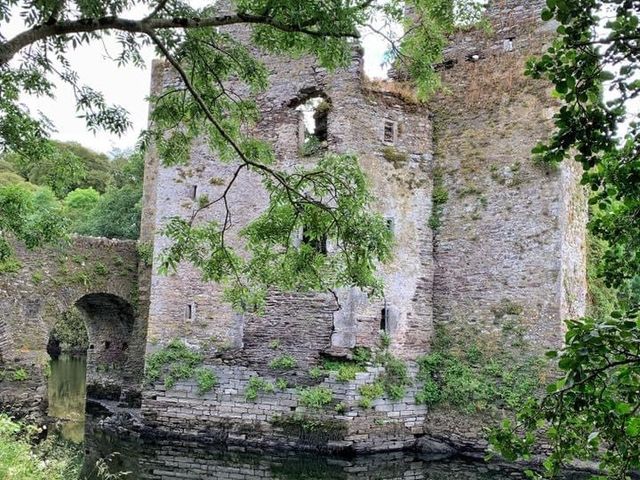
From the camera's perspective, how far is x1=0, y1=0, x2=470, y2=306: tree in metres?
5.88

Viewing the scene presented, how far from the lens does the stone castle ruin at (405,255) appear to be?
45.0 feet

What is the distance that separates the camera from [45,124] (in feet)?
27.4

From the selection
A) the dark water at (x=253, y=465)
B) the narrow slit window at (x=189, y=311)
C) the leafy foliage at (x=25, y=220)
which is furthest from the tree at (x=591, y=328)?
the narrow slit window at (x=189, y=311)

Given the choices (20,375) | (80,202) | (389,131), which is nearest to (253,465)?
(20,375)

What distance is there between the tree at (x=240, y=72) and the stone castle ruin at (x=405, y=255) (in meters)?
6.04

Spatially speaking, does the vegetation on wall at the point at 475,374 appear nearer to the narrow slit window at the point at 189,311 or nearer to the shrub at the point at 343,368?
the shrub at the point at 343,368

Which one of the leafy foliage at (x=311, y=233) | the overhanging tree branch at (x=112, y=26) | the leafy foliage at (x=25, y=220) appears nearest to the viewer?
the overhanging tree branch at (x=112, y=26)

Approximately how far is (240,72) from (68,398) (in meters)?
17.1

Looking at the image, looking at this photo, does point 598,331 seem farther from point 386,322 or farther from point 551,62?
point 386,322

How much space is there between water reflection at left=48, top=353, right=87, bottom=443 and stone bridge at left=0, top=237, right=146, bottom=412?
0.93 meters

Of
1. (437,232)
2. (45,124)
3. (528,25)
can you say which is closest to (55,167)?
(45,124)

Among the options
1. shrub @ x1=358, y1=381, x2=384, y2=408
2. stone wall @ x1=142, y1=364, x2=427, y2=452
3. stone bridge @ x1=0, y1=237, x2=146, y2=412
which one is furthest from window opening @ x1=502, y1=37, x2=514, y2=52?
stone bridge @ x1=0, y1=237, x2=146, y2=412

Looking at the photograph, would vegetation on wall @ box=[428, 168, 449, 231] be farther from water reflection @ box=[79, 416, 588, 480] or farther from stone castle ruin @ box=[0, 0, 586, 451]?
water reflection @ box=[79, 416, 588, 480]

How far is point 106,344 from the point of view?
20.1 meters
